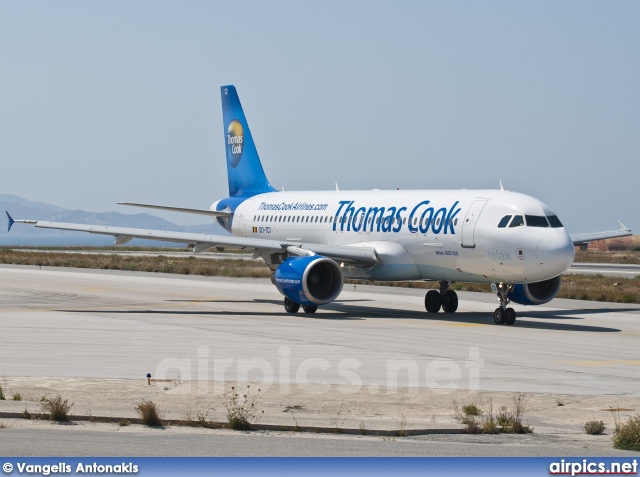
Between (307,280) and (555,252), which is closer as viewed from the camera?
(555,252)

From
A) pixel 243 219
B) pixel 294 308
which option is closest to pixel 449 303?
pixel 294 308

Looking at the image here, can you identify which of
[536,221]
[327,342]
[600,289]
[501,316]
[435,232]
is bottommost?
[327,342]

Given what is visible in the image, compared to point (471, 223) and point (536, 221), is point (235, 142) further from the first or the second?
point (536, 221)

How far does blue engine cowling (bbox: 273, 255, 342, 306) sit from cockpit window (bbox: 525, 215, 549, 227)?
6.01 metres

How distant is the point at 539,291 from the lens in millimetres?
32375

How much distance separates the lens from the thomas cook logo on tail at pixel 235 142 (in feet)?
146

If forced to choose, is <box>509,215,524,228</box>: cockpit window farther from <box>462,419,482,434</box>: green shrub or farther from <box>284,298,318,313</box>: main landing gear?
<box>462,419,482,434</box>: green shrub

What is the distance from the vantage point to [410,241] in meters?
32.8

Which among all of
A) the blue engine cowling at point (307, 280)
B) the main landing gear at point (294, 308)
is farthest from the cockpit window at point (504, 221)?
the main landing gear at point (294, 308)

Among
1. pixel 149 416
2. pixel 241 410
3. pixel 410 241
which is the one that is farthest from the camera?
pixel 410 241

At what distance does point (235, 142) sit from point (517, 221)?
59.6ft

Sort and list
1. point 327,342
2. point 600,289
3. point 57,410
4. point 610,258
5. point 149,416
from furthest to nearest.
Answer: point 610,258
point 600,289
point 327,342
point 57,410
point 149,416

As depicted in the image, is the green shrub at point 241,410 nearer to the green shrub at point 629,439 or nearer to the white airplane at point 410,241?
the green shrub at point 629,439

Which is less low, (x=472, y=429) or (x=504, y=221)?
(x=504, y=221)
